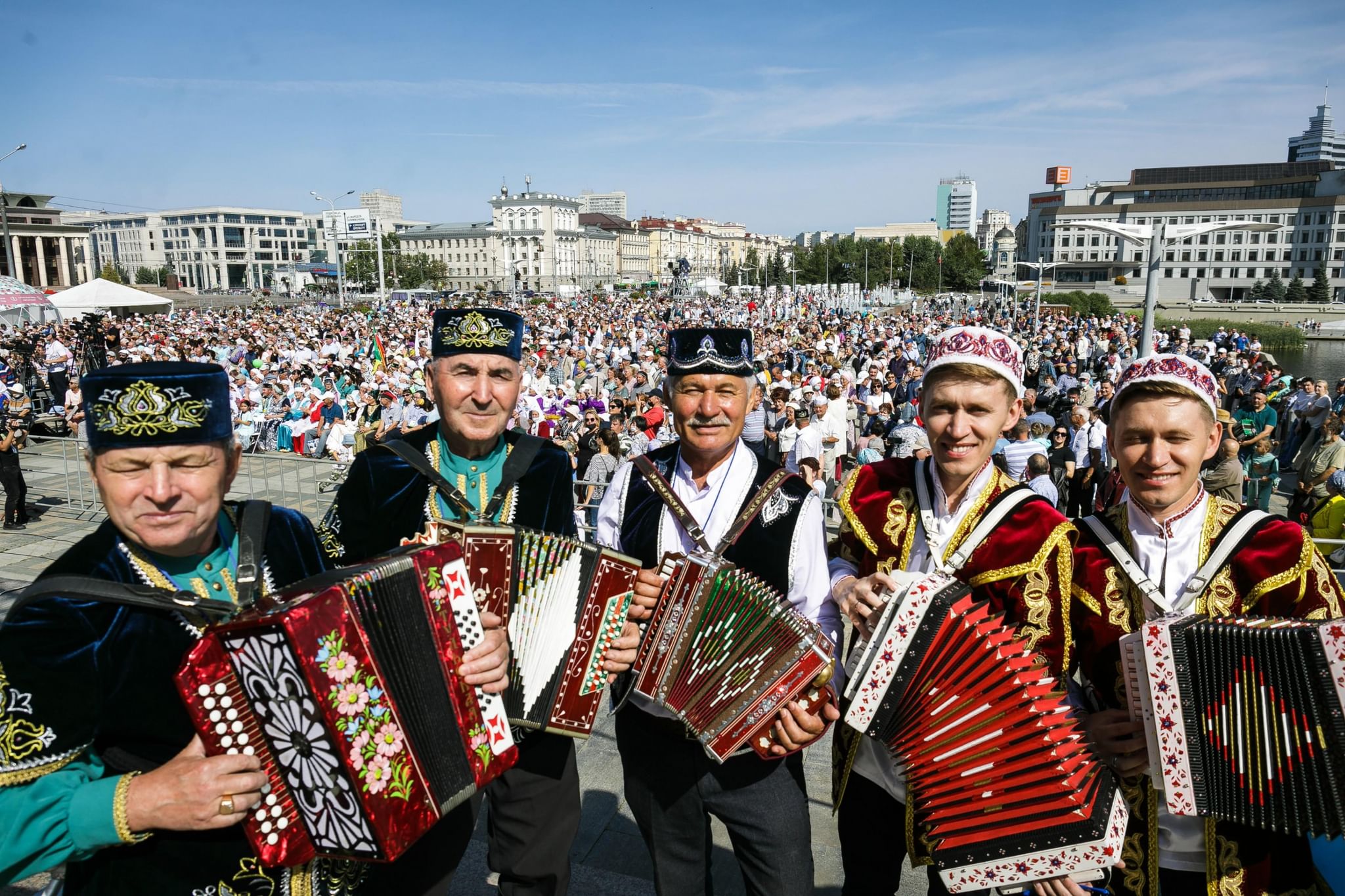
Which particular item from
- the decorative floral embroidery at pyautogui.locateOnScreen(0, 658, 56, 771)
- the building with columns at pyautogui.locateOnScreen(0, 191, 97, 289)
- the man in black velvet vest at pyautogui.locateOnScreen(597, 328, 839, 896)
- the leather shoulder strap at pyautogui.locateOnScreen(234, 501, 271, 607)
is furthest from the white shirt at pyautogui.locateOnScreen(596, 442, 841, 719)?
the building with columns at pyautogui.locateOnScreen(0, 191, 97, 289)

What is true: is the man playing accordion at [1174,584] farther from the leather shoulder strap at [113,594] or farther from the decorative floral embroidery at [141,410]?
the decorative floral embroidery at [141,410]

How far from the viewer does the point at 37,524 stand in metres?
10.5

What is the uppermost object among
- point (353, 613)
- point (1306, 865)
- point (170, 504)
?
point (170, 504)

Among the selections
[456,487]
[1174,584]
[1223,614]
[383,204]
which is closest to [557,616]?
[456,487]

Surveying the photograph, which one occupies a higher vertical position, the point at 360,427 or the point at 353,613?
the point at 353,613

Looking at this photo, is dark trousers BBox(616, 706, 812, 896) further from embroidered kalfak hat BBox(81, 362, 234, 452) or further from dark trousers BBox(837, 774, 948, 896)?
embroidered kalfak hat BBox(81, 362, 234, 452)

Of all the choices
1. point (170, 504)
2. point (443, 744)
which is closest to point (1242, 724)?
point (443, 744)

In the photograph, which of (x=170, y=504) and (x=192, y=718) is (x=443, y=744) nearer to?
(x=192, y=718)

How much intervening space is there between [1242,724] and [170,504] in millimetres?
3007

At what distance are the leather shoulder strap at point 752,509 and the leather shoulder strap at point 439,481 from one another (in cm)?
98

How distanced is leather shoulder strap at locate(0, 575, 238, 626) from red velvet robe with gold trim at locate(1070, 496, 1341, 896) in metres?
2.65

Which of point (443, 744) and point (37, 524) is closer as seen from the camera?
point (443, 744)

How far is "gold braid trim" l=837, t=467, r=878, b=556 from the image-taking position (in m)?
2.97

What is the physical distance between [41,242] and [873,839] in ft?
337
